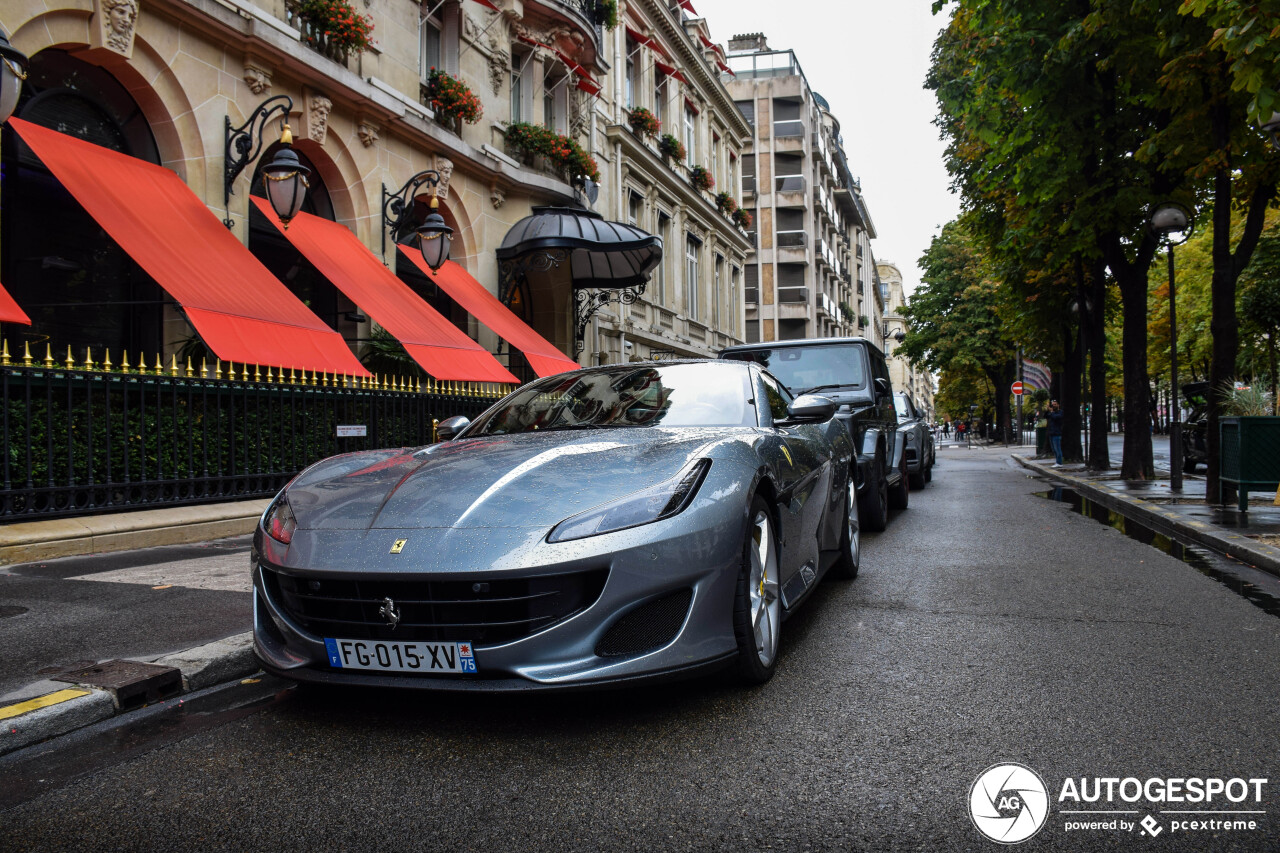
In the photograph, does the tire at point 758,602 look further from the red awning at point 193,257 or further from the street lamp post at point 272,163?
the street lamp post at point 272,163

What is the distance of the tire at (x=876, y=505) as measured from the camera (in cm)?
865

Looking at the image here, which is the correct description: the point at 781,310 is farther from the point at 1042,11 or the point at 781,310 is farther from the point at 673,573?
the point at 673,573

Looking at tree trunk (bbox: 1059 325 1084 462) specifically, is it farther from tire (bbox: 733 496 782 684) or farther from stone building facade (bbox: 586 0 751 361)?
tire (bbox: 733 496 782 684)

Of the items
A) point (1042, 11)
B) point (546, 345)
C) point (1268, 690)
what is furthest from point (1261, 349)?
point (1268, 690)

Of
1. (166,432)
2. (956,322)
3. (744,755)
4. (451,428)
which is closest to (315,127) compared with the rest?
(166,432)

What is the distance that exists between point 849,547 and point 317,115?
10.4 m

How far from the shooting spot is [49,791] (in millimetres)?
2738

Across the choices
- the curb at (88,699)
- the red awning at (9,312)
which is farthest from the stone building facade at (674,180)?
the curb at (88,699)

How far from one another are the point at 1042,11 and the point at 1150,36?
5.68 ft

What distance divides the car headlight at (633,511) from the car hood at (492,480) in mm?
48

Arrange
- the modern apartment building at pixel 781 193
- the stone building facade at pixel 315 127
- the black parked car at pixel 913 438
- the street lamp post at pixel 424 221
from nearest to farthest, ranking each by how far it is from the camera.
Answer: the stone building facade at pixel 315 127 → the street lamp post at pixel 424 221 → the black parked car at pixel 913 438 → the modern apartment building at pixel 781 193

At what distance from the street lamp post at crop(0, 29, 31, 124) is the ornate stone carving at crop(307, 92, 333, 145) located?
6445mm

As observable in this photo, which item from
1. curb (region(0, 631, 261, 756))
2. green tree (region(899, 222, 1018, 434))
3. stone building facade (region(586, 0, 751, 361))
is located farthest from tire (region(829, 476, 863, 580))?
green tree (region(899, 222, 1018, 434))

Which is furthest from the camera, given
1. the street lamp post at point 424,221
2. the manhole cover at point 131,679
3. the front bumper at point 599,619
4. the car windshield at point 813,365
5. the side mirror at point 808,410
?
the street lamp post at point 424,221
